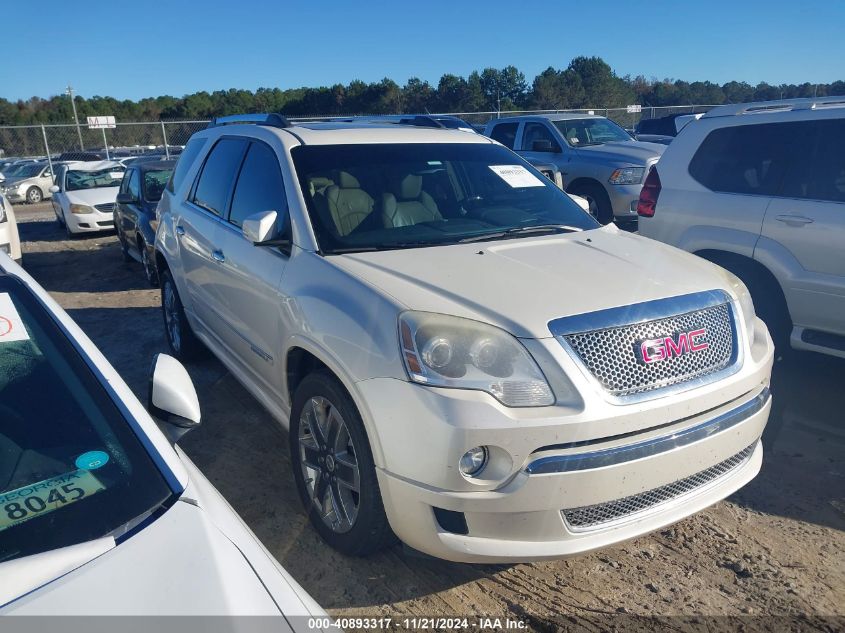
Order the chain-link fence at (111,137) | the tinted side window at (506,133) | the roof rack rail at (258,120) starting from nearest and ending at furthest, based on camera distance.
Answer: the roof rack rail at (258,120), the tinted side window at (506,133), the chain-link fence at (111,137)

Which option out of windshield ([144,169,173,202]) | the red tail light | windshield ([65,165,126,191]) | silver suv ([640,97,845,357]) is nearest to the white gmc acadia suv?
silver suv ([640,97,845,357])

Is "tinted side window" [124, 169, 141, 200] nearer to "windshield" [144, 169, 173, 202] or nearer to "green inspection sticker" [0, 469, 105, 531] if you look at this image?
"windshield" [144, 169, 173, 202]

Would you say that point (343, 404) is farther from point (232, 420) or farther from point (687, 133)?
point (687, 133)

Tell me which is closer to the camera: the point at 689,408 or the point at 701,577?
the point at 689,408

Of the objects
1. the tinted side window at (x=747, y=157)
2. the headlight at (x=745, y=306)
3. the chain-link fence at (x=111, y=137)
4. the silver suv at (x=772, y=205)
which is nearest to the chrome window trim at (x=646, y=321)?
the headlight at (x=745, y=306)

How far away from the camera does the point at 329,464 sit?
117 inches

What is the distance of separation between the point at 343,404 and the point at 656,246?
6.44 ft

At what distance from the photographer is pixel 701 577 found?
288 centimetres

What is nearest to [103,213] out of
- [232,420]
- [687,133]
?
[232,420]

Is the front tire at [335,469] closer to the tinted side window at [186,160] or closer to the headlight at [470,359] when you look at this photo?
the headlight at [470,359]

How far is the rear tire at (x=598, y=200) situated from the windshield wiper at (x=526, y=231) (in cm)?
677

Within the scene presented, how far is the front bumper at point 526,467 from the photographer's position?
2.33m

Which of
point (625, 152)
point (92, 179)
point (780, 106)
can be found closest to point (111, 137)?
point (92, 179)

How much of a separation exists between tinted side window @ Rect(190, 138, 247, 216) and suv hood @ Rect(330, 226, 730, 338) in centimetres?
164
